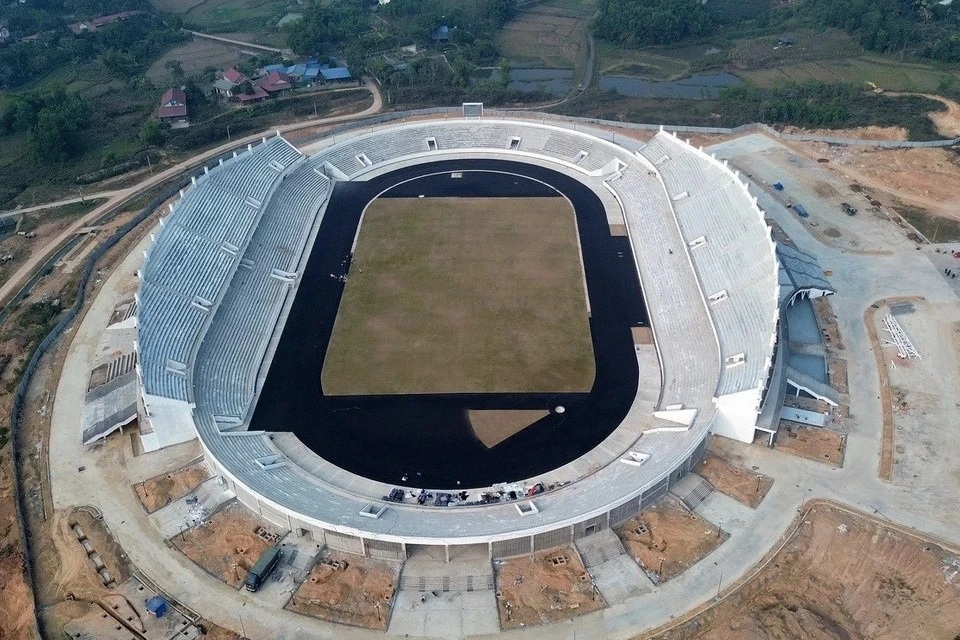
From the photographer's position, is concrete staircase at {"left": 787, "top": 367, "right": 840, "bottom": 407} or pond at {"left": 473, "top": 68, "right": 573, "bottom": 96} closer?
concrete staircase at {"left": 787, "top": 367, "right": 840, "bottom": 407}

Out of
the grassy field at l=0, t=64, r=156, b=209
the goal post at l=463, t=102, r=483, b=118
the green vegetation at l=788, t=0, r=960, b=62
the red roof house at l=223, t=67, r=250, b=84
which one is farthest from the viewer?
the green vegetation at l=788, t=0, r=960, b=62

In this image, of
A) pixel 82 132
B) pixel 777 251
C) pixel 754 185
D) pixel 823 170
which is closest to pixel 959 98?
pixel 823 170

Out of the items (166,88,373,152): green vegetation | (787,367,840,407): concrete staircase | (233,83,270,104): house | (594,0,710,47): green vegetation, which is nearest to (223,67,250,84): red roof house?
(233,83,270,104): house

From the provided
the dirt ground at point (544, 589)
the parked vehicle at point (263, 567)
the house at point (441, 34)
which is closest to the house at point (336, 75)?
the house at point (441, 34)

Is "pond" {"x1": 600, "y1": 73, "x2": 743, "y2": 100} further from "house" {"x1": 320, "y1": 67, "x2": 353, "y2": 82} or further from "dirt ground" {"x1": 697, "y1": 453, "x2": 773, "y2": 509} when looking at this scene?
"dirt ground" {"x1": 697, "y1": 453, "x2": 773, "y2": 509}

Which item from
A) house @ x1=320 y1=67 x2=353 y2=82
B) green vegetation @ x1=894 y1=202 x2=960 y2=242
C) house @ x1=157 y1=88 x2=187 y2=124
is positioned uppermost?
house @ x1=320 y1=67 x2=353 y2=82

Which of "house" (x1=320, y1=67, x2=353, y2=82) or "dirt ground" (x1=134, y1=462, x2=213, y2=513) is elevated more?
"house" (x1=320, y1=67, x2=353, y2=82)
